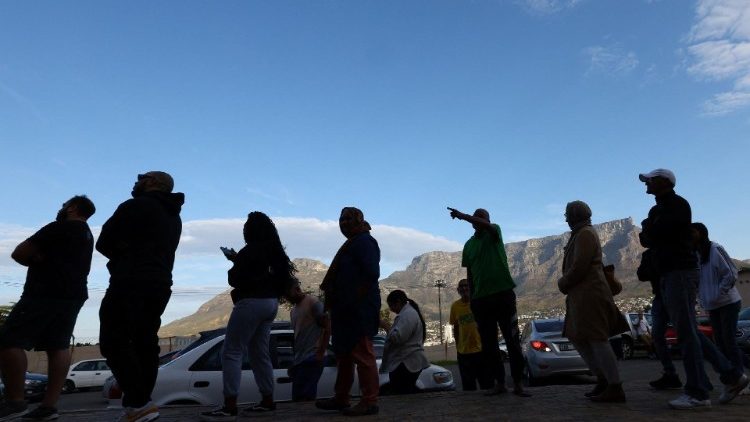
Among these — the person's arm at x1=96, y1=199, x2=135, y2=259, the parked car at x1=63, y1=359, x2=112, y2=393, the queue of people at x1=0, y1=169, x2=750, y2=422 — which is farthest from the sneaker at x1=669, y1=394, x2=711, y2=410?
the parked car at x1=63, y1=359, x2=112, y2=393

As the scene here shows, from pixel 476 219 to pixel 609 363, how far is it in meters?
1.79

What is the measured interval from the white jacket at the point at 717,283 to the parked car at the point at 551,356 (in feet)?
19.4

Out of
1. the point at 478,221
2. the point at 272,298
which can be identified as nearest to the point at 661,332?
the point at 478,221

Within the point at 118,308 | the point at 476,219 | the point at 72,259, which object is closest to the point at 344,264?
the point at 476,219

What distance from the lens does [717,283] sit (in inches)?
231

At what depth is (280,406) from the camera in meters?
6.06

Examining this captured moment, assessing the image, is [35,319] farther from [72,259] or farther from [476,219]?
[476,219]

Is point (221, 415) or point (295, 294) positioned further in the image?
point (295, 294)

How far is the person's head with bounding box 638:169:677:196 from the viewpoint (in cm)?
530

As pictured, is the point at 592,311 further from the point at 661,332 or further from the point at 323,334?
the point at 323,334

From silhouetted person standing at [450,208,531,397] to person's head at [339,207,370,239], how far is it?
0.94 m

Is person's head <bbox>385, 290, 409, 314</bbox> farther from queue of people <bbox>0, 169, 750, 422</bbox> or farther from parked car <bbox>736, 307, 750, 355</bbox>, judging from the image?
parked car <bbox>736, 307, 750, 355</bbox>

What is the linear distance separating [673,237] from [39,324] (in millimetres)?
5294

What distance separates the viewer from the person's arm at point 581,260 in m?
5.36
